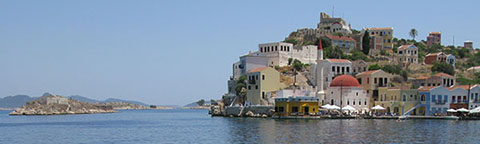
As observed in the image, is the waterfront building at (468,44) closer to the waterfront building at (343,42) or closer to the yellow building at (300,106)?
the waterfront building at (343,42)

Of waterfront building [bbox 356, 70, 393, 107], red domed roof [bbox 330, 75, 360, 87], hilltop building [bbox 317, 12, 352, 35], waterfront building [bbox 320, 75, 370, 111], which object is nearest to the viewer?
waterfront building [bbox 320, 75, 370, 111]

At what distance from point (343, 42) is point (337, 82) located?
3021 cm

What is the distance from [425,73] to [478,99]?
24180 millimetres

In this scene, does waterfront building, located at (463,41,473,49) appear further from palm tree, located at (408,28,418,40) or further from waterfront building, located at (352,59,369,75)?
waterfront building, located at (352,59,369,75)

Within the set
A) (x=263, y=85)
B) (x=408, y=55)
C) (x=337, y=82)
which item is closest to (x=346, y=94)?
(x=337, y=82)

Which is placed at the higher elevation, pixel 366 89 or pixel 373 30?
pixel 373 30

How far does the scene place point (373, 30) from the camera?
117 meters

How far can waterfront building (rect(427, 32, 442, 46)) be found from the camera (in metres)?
130

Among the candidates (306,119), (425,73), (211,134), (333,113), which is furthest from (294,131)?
(425,73)

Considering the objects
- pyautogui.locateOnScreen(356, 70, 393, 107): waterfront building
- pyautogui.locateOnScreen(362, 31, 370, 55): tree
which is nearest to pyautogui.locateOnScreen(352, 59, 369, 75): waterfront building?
pyautogui.locateOnScreen(356, 70, 393, 107): waterfront building

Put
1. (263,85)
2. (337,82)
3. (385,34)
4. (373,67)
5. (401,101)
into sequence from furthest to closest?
(385,34) < (373,67) < (263,85) < (337,82) < (401,101)

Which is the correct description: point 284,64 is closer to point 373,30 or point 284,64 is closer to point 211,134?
point 373,30

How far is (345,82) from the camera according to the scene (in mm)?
77000

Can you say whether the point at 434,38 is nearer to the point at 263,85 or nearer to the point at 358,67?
the point at 358,67
